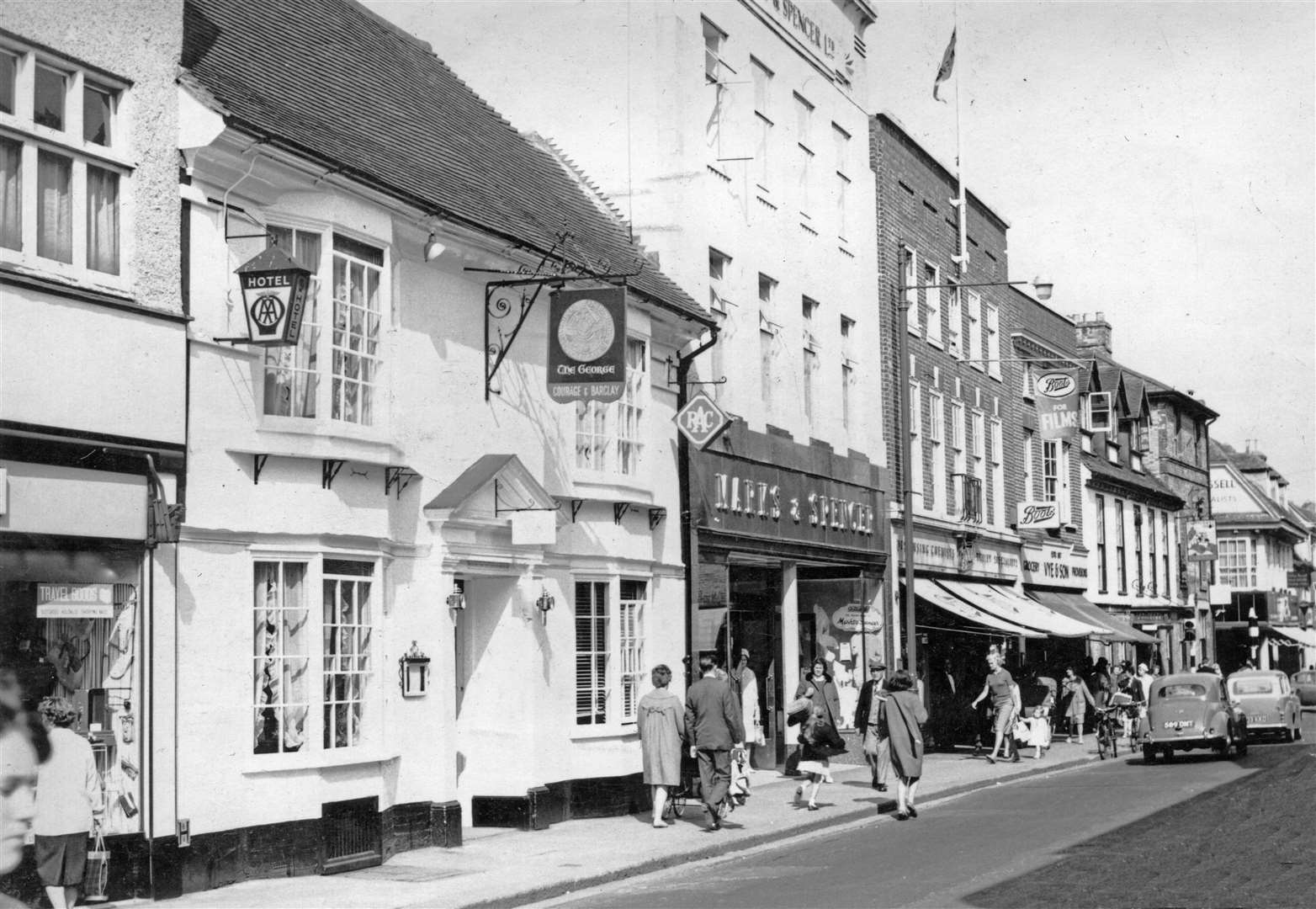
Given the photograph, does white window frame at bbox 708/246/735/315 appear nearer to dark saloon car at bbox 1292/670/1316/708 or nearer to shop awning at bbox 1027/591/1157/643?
shop awning at bbox 1027/591/1157/643

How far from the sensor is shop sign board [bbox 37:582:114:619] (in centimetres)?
1166

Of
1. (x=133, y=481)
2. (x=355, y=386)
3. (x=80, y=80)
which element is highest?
(x=80, y=80)

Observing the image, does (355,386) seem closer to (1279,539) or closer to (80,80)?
(80,80)

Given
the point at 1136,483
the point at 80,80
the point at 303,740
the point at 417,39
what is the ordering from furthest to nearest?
the point at 1136,483 < the point at 417,39 < the point at 303,740 < the point at 80,80

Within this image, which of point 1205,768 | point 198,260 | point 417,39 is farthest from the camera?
point 1205,768

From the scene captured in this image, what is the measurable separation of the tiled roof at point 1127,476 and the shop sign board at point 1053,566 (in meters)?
2.79

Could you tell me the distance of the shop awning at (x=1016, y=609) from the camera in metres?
32.1

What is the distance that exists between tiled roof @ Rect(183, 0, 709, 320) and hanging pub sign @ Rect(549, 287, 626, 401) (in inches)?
20.0

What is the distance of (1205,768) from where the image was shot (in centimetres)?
2562

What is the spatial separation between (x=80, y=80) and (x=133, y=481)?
9.75 feet

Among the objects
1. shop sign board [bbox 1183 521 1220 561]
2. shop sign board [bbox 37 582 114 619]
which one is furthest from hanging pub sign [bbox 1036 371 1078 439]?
shop sign board [bbox 37 582 114 619]

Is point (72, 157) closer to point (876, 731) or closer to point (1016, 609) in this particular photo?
point (876, 731)

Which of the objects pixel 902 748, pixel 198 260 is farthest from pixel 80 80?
pixel 902 748

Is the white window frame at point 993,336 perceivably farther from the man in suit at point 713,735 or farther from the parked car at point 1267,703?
the man in suit at point 713,735
